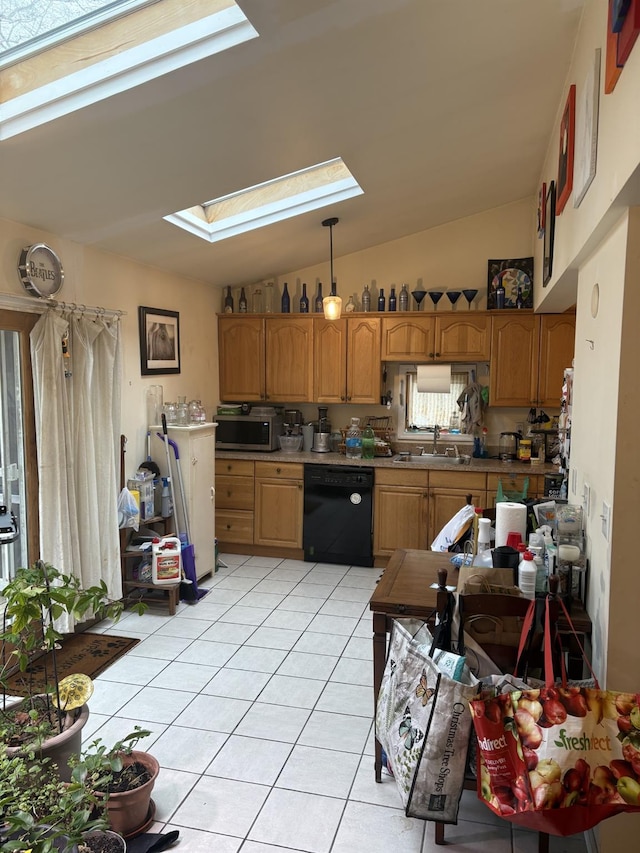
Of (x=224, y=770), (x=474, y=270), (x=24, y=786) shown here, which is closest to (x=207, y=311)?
(x=474, y=270)

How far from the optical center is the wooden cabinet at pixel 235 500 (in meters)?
5.31

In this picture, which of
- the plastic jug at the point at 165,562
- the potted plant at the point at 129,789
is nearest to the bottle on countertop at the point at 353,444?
the plastic jug at the point at 165,562

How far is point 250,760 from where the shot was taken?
2.56 metres

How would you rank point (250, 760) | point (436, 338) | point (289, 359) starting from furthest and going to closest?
point (289, 359), point (436, 338), point (250, 760)

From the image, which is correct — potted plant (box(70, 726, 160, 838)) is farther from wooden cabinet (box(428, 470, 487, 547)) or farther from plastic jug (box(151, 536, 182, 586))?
wooden cabinet (box(428, 470, 487, 547))

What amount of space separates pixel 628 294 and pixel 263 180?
2.24m

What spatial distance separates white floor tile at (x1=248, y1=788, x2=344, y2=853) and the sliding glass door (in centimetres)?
193

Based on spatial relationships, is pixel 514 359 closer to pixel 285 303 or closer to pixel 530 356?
pixel 530 356

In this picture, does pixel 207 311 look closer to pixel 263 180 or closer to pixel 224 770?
pixel 263 180

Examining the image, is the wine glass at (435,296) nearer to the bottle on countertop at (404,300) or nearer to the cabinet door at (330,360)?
the bottle on countertop at (404,300)

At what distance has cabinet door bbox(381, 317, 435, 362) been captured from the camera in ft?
16.7

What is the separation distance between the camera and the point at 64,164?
2777 millimetres

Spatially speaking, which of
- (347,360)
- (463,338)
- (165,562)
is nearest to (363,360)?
(347,360)

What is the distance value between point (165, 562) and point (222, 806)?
1.98 meters
